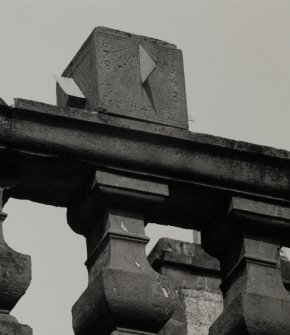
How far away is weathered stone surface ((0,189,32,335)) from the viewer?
10.5 m

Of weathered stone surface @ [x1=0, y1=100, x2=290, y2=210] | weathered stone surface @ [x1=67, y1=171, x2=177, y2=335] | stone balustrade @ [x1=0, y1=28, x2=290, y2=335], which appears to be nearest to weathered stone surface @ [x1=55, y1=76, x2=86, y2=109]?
stone balustrade @ [x1=0, y1=28, x2=290, y2=335]

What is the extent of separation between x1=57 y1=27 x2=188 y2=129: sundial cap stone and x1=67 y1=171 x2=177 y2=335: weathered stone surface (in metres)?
0.52

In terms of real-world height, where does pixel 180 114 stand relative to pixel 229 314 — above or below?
above

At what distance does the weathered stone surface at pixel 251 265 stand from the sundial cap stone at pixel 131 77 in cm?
75

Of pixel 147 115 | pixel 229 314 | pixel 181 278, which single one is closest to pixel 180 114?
pixel 147 115

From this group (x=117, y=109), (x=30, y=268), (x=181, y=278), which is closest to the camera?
(x=30, y=268)

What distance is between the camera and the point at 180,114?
1174cm

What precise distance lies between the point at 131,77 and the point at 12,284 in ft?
5.93

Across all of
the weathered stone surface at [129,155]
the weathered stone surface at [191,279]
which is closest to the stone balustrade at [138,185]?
the weathered stone surface at [129,155]

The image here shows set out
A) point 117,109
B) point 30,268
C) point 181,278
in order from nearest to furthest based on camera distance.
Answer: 1. point 30,268
2. point 117,109
3. point 181,278

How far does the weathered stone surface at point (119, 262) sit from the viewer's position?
35.6ft

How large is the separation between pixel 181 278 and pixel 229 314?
5583 millimetres

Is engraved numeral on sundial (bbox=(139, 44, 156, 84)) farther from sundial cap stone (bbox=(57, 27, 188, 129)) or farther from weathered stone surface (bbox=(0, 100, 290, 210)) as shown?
weathered stone surface (bbox=(0, 100, 290, 210))

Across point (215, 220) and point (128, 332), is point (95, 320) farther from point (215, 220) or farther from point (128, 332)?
point (215, 220)
